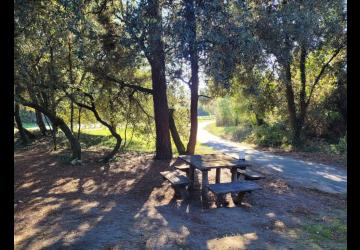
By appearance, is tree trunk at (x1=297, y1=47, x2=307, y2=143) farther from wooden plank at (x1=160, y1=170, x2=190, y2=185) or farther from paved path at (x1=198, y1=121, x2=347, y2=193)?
wooden plank at (x1=160, y1=170, x2=190, y2=185)

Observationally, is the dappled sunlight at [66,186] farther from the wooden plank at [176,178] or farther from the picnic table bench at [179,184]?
the picnic table bench at [179,184]

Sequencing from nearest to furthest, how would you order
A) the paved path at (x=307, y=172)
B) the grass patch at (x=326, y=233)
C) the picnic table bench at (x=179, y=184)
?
the grass patch at (x=326, y=233)
the picnic table bench at (x=179, y=184)
the paved path at (x=307, y=172)

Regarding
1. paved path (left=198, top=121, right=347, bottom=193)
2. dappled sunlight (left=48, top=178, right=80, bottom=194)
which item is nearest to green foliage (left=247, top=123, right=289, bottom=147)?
paved path (left=198, top=121, right=347, bottom=193)

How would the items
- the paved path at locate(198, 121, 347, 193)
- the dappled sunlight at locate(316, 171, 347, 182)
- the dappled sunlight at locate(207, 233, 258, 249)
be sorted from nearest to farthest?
the dappled sunlight at locate(207, 233, 258, 249)
the paved path at locate(198, 121, 347, 193)
the dappled sunlight at locate(316, 171, 347, 182)

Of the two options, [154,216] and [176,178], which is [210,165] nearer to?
[176,178]

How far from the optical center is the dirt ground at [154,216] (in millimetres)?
4801

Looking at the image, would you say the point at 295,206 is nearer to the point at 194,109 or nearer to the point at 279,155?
the point at 194,109

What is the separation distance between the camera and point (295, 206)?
265 inches

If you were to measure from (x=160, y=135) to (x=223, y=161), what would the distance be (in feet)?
14.4

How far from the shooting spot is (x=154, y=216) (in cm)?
588

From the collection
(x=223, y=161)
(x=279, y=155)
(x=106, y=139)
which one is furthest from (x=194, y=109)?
(x=106, y=139)

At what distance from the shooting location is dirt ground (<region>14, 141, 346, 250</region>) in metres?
4.80

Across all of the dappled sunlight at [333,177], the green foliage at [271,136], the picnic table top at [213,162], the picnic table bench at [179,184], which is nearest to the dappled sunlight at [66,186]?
the picnic table bench at [179,184]

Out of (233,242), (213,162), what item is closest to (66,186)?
(213,162)
